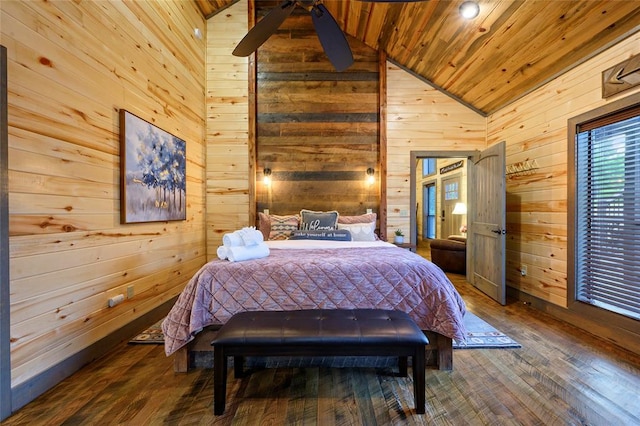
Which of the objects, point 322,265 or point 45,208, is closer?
point 45,208

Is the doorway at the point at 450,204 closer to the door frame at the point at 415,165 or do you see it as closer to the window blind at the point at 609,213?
the door frame at the point at 415,165

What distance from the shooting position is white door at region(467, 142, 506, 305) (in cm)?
322

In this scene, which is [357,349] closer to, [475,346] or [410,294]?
[410,294]

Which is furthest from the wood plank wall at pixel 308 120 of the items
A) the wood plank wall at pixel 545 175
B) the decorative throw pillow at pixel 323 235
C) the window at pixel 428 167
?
the window at pixel 428 167

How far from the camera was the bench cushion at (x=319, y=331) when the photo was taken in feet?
4.64

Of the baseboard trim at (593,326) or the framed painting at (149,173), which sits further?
the framed painting at (149,173)

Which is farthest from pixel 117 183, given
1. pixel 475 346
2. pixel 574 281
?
pixel 574 281

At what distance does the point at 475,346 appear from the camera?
220 centimetres

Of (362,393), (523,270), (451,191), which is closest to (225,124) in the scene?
(362,393)

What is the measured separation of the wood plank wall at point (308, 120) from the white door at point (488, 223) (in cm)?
142

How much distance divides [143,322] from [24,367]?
1.03 metres

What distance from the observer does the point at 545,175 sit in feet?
9.84

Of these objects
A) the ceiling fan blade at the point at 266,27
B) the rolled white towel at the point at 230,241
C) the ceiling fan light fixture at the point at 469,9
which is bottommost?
the rolled white towel at the point at 230,241

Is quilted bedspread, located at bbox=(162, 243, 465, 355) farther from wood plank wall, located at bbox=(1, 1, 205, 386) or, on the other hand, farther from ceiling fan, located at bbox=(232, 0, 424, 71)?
ceiling fan, located at bbox=(232, 0, 424, 71)
